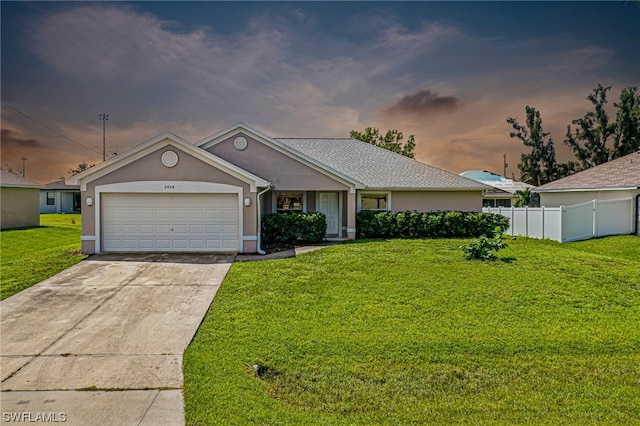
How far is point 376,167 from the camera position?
68.1ft

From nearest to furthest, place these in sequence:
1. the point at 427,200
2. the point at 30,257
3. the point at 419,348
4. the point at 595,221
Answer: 1. the point at 419,348
2. the point at 30,257
3. the point at 595,221
4. the point at 427,200

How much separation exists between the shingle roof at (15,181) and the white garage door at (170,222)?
1289 centimetres

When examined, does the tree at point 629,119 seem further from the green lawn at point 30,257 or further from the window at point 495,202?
the green lawn at point 30,257

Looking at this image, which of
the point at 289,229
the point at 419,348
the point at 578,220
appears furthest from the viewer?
the point at 578,220

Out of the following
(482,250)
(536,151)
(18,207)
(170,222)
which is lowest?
(482,250)

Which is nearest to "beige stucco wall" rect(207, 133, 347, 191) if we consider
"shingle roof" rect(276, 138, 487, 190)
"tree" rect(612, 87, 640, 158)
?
"shingle roof" rect(276, 138, 487, 190)

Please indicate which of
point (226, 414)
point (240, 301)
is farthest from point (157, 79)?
point (226, 414)

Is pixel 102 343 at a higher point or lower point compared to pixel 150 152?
lower

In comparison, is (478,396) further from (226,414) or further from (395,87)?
(395,87)

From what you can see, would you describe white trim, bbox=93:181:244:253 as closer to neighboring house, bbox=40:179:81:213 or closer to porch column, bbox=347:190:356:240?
porch column, bbox=347:190:356:240

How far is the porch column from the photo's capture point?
1716cm

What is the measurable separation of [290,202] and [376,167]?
5393mm

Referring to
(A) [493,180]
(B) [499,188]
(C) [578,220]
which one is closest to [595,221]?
(C) [578,220]

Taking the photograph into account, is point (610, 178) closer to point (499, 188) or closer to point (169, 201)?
point (499, 188)
